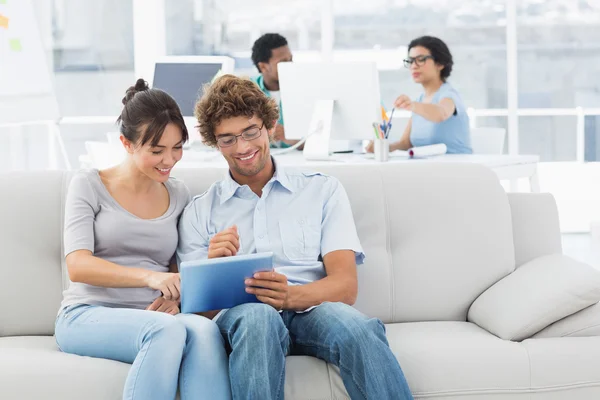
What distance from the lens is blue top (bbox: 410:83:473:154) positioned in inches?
170

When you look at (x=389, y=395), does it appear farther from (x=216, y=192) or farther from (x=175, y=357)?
(x=216, y=192)

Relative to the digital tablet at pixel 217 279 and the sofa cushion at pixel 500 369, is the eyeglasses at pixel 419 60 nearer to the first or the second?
the sofa cushion at pixel 500 369

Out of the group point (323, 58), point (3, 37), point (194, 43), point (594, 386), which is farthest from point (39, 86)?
point (594, 386)

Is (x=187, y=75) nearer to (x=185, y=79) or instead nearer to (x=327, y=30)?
(x=185, y=79)

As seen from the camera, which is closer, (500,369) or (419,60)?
(500,369)

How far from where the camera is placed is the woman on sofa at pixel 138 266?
1922mm

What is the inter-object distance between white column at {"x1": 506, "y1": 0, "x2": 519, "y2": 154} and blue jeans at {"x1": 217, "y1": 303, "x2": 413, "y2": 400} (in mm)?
4534

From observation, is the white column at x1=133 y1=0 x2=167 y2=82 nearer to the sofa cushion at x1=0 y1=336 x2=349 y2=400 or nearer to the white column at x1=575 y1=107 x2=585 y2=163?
the white column at x1=575 y1=107 x2=585 y2=163

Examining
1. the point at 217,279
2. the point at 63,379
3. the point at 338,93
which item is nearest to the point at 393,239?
the point at 217,279

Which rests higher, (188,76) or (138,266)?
(188,76)

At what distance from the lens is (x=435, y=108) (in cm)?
425

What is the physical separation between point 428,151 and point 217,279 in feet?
7.33

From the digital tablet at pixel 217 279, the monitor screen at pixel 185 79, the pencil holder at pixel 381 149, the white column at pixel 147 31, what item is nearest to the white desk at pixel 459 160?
the pencil holder at pixel 381 149

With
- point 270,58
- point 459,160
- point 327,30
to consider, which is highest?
point 327,30
